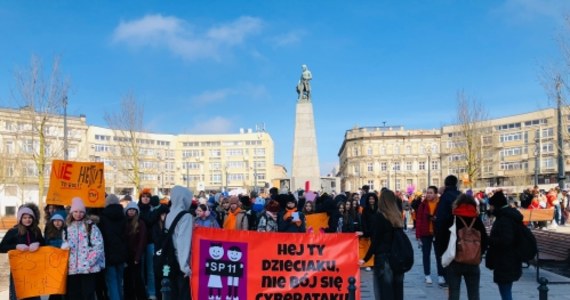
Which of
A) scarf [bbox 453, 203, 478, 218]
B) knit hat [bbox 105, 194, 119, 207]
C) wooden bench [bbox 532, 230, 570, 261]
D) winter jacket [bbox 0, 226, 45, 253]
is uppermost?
knit hat [bbox 105, 194, 119, 207]

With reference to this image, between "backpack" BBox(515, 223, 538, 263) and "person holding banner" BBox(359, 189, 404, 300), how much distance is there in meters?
1.64

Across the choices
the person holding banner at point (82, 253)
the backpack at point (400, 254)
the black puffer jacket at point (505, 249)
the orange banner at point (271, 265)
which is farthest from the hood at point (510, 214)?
the person holding banner at point (82, 253)

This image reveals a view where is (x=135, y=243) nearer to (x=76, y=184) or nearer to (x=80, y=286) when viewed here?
(x=80, y=286)

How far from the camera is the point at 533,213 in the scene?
1986cm

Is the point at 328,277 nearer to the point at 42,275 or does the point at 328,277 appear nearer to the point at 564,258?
the point at 42,275

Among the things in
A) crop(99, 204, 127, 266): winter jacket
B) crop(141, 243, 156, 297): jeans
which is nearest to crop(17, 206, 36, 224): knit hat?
crop(99, 204, 127, 266): winter jacket

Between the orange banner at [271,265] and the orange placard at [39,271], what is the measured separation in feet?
6.47

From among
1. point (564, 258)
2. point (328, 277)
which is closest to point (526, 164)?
point (564, 258)

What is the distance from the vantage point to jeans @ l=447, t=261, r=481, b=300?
284 inches

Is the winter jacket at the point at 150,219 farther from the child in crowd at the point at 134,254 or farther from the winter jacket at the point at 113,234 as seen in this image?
the winter jacket at the point at 113,234

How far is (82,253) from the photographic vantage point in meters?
7.67

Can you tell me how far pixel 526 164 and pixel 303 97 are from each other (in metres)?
86.6

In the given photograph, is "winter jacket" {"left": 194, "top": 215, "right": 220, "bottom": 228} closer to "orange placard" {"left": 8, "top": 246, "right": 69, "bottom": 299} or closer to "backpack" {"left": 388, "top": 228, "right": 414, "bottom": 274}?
"orange placard" {"left": 8, "top": 246, "right": 69, "bottom": 299}

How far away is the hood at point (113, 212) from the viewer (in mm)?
8766
